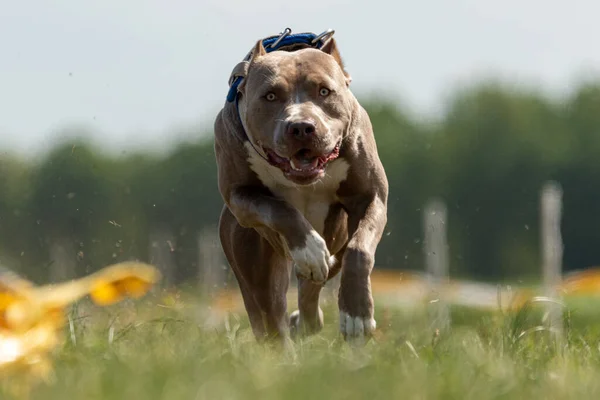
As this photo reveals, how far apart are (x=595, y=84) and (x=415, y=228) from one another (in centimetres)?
1200

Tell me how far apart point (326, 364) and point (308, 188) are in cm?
217

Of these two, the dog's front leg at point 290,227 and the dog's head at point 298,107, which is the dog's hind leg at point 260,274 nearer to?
the dog's front leg at point 290,227

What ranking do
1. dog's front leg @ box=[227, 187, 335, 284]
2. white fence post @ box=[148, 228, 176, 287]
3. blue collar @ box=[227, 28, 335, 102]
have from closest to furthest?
1. dog's front leg @ box=[227, 187, 335, 284]
2. blue collar @ box=[227, 28, 335, 102]
3. white fence post @ box=[148, 228, 176, 287]

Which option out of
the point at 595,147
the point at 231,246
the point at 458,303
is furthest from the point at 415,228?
the point at 231,246

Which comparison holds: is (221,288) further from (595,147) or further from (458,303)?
(595,147)

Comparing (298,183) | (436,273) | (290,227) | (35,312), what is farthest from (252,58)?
(436,273)

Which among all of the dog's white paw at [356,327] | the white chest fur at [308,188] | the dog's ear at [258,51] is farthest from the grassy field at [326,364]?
the dog's ear at [258,51]

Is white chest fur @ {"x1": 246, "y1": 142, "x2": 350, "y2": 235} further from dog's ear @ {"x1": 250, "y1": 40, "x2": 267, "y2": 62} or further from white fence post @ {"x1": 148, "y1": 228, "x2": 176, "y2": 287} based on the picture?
white fence post @ {"x1": 148, "y1": 228, "x2": 176, "y2": 287}

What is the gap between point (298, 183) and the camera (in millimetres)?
5656

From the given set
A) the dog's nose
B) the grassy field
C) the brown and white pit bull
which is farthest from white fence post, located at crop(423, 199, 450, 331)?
the dog's nose

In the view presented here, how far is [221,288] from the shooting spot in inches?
339

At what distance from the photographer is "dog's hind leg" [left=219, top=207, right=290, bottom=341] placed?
6570 mm

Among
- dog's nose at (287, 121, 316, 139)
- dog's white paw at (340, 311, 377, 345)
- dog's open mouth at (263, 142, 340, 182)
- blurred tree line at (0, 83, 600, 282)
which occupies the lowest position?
blurred tree line at (0, 83, 600, 282)

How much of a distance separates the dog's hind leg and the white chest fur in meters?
0.44
